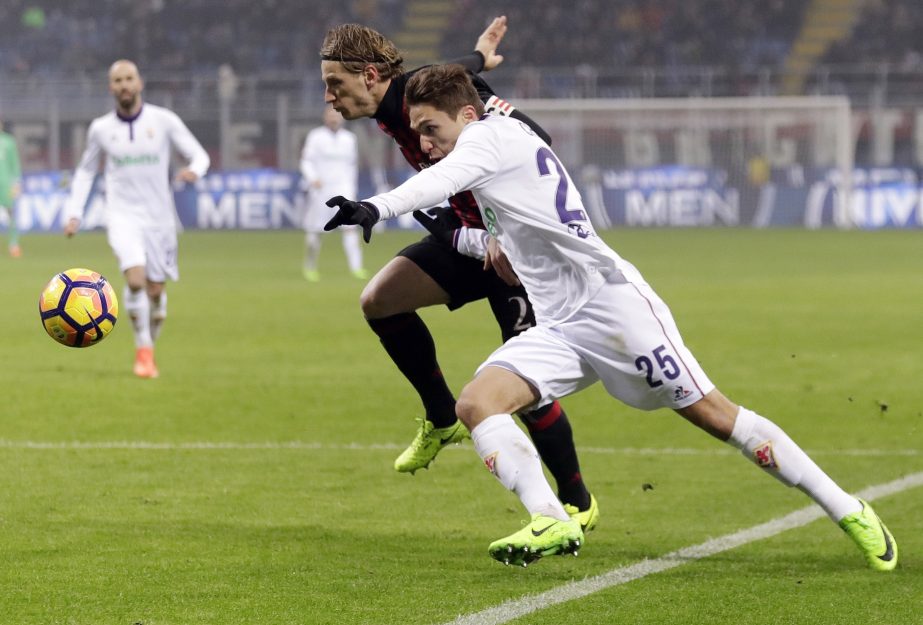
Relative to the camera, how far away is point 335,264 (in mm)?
24391

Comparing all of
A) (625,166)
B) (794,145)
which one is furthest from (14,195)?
(794,145)

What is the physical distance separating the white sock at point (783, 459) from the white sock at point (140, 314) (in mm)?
7002

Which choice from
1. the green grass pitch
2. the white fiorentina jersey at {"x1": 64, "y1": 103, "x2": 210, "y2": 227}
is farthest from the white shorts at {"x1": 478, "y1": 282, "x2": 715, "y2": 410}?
the white fiorentina jersey at {"x1": 64, "y1": 103, "x2": 210, "y2": 227}

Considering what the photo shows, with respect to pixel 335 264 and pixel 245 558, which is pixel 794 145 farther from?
pixel 245 558

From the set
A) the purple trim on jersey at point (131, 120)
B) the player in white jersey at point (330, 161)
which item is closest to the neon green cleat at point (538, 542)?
the purple trim on jersey at point (131, 120)

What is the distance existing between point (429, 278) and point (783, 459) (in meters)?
1.84

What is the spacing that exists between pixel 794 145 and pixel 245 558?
2946cm

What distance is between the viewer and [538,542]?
4836mm

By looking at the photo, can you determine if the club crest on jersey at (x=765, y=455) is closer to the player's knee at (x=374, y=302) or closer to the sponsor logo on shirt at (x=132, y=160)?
the player's knee at (x=374, y=302)

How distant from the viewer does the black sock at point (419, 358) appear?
679 centimetres

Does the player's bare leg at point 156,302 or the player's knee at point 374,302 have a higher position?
the player's knee at point 374,302

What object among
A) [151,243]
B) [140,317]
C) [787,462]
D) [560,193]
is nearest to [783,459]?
[787,462]

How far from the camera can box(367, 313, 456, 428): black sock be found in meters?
6.79

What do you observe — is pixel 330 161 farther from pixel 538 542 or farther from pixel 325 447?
pixel 538 542
